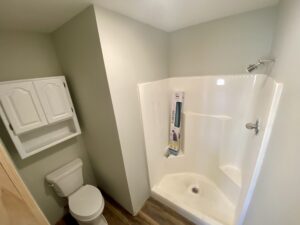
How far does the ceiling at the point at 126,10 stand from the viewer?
0.91m

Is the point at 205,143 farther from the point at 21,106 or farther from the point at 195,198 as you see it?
the point at 21,106

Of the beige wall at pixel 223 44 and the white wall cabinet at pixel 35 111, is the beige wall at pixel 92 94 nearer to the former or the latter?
the white wall cabinet at pixel 35 111

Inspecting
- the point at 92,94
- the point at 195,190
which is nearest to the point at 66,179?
the point at 92,94

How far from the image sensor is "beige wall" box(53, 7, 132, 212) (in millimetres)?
1094

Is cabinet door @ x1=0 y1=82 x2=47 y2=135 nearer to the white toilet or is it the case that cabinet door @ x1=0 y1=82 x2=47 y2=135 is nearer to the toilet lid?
the white toilet

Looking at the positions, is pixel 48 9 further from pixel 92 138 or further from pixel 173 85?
pixel 173 85

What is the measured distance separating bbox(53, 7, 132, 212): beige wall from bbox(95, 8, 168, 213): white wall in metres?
0.06

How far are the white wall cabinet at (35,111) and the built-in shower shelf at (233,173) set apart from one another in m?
1.88

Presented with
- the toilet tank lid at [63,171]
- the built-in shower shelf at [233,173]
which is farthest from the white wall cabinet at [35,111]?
the built-in shower shelf at [233,173]

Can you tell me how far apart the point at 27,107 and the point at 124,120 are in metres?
0.83

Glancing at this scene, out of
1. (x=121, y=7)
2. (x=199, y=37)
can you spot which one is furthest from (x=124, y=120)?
(x=199, y=37)

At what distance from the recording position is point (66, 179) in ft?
4.84

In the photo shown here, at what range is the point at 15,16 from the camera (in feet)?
3.21

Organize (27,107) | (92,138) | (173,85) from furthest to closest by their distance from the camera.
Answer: (173,85)
(92,138)
(27,107)
